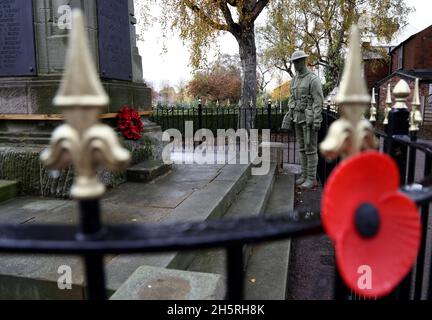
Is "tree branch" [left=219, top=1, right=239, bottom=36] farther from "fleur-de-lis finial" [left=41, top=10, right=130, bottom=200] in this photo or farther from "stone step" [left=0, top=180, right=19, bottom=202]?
"fleur-de-lis finial" [left=41, top=10, right=130, bottom=200]

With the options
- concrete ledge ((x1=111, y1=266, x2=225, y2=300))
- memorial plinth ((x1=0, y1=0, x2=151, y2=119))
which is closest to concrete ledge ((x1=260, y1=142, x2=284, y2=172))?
memorial plinth ((x1=0, y1=0, x2=151, y2=119))

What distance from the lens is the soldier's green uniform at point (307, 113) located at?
5.97 meters

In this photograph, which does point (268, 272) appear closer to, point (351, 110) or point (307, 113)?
point (351, 110)

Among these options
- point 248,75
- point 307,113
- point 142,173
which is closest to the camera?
point 142,173

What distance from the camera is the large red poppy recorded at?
804 mm

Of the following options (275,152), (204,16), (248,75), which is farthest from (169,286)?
(248,75)

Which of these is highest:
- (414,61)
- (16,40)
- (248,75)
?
(414,61)

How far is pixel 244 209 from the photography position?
441 centimetres

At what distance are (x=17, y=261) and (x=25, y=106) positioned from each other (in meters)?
2.46

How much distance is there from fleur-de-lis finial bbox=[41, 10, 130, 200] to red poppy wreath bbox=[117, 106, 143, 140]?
14.8ft

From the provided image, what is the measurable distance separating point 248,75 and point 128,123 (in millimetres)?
7868

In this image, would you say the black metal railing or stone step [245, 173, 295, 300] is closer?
the black metal railing

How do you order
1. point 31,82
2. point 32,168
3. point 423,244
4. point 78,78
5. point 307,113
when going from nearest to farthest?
point 78,78 < point 423,244 < point 32,168 < point 31,82 < point 307,113
